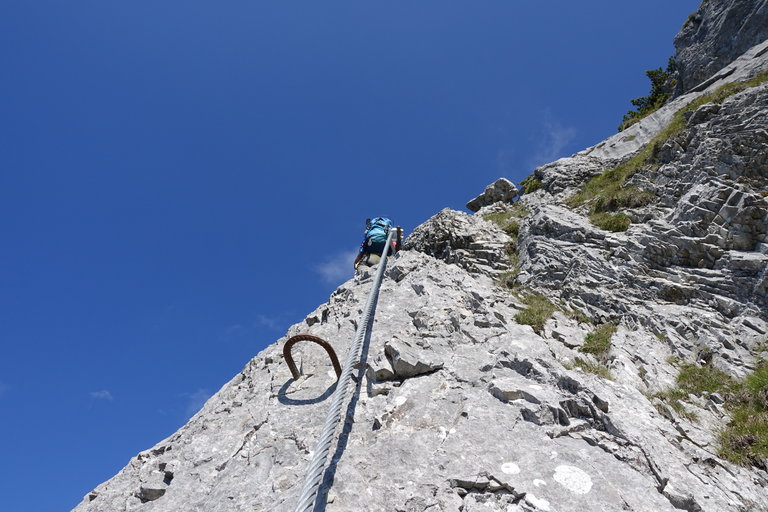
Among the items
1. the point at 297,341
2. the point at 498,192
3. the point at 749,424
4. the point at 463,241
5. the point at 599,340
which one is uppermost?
the point at 498,192

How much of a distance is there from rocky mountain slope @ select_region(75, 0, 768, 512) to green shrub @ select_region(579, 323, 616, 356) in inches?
2.3

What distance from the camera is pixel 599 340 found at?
9336 millimetres

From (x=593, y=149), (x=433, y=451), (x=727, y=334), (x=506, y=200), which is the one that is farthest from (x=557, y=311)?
(x=593, y=149)

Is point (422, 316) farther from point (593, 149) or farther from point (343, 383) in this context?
point (593, 149)

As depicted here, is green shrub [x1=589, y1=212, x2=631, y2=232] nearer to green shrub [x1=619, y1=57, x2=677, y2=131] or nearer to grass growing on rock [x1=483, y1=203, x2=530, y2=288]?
grass growing on rock [x1=483, y1=203, x2=530, y2=288]

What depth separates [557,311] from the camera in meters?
10.6

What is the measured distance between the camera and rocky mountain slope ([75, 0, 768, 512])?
527cm

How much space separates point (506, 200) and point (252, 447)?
1975 centimetres

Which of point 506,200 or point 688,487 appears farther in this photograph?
point 506,200

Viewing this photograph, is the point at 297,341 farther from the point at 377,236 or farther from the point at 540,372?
the point at 377,236

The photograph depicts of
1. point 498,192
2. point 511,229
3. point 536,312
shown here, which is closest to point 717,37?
point 498,192

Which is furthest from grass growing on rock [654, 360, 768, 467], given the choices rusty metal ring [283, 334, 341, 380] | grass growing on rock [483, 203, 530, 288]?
rusty metal ring [283, 334, 341, 380]

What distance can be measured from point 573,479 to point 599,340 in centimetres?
506

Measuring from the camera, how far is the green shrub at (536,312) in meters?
9.73
